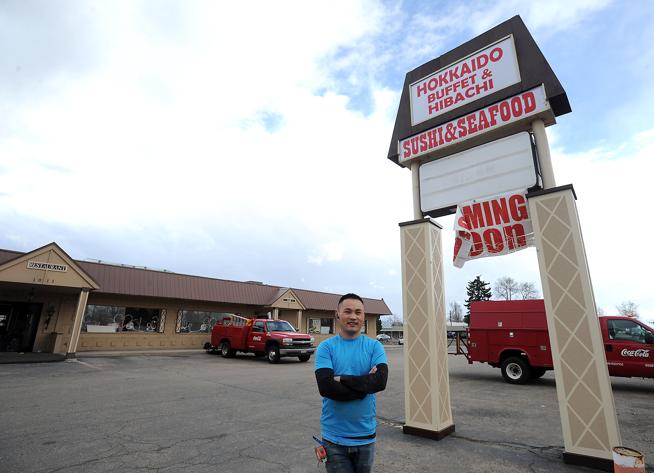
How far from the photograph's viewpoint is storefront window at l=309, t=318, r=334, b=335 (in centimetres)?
2948

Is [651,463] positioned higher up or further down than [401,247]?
further down

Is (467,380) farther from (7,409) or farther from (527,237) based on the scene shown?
(7,409)

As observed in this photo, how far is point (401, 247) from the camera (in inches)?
255

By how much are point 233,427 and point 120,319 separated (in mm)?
17909

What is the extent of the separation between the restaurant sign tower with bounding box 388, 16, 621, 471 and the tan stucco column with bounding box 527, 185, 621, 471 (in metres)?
0.01

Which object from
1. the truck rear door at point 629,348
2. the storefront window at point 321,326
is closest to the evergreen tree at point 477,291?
Result: the storefront window at point 321,326

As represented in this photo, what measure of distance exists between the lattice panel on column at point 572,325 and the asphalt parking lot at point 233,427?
541 millimetres

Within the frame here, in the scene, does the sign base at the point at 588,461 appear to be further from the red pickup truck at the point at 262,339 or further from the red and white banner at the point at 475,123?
the red pickup truck at the point at 262,339

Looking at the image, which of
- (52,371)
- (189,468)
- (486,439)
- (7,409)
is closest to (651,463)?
(486,439)

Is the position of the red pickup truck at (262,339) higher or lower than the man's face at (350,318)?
lower

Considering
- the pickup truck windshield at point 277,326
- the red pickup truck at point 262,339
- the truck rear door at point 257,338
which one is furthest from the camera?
the pickup truck windshield at point 277,326

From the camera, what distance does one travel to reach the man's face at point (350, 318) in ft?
8.63

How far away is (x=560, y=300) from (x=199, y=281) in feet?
72.4

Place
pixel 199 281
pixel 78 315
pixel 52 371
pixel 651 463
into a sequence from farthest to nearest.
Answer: pixel 199 281
pixel 78 315
pixel 52 371
pixel 651 463
